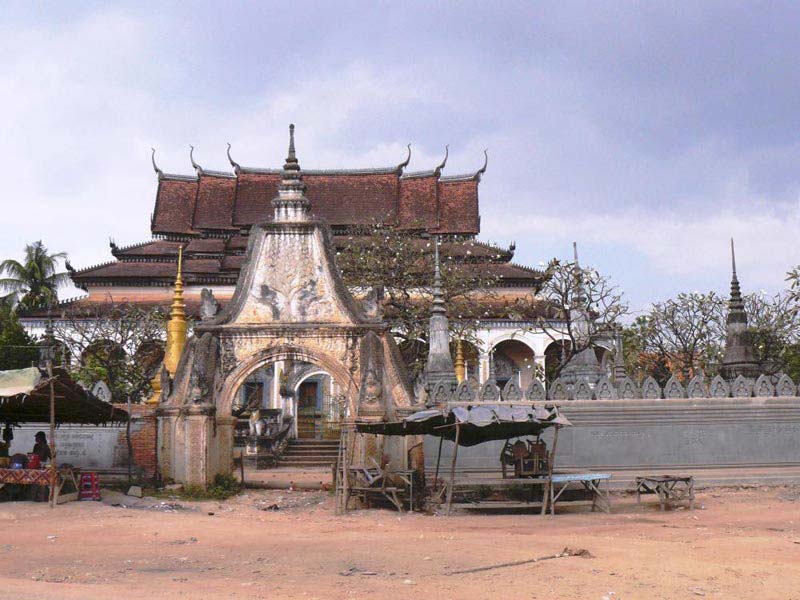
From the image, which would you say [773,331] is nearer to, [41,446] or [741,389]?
[741,389]

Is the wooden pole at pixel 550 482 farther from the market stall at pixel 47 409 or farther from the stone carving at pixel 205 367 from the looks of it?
the market stall at pixel 47 409

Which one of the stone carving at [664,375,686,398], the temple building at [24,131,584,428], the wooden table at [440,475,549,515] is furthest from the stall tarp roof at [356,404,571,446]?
the temple building at [24,131,584,428]

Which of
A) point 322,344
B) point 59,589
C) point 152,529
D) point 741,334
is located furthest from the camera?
point 741,334

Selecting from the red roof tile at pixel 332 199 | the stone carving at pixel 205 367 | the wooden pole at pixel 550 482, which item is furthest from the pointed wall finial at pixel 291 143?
the red roof tile at pixel 332 199

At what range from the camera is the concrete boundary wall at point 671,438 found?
18.2m

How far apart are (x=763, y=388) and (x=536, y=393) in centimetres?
484

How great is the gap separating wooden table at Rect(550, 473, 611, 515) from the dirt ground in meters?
0.32

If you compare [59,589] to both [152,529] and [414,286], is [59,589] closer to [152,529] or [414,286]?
[152,529]

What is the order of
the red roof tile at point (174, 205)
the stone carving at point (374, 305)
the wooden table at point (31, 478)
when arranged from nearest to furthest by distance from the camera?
the wooden table at point (31, 478)
the stone carving at point (374, 305)
the red roof tile at point (174, 205)

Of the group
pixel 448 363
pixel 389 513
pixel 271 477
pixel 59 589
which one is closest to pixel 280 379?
pixel 271 477

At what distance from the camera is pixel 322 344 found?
1706 centimetres

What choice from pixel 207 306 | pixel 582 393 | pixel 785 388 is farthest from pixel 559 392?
pixel 207 306

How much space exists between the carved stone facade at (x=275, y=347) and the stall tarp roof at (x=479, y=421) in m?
1.39

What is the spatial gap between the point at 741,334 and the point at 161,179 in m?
33.2
